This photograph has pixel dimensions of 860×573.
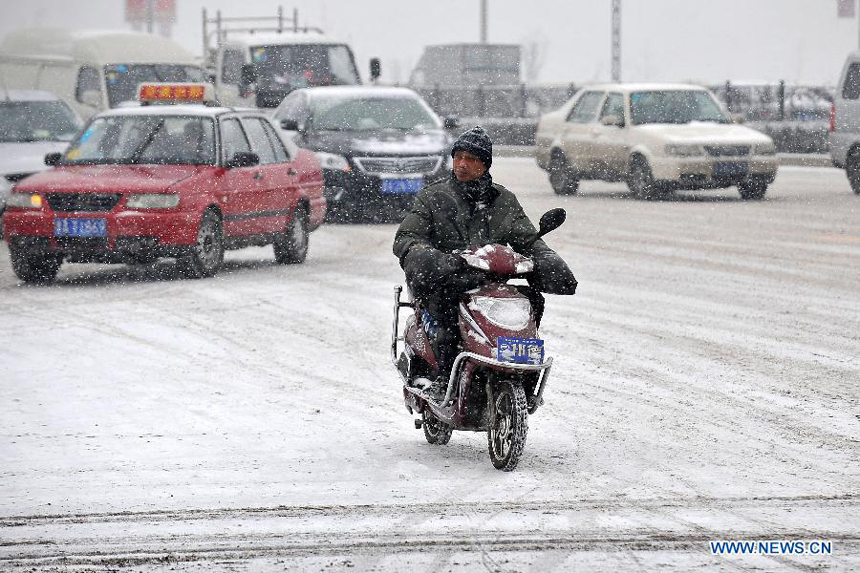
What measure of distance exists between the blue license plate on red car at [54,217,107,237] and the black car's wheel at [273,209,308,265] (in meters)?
2.33

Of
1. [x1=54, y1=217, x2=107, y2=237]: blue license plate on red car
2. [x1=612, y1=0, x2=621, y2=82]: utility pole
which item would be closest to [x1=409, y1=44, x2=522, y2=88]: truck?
[x1=612, y1=0, x2=621, y2=82]: utility pole

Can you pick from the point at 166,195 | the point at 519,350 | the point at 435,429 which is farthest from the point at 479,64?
the point at 519,350

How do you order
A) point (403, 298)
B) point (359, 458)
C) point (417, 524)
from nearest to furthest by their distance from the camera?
point (417, 524) < point (359, 458) < point (403, 298)

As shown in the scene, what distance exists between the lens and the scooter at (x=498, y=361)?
714 centimetres

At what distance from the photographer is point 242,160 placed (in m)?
15.6

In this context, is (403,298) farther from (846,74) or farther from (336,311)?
(846,74)

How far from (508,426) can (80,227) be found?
27.0 ft

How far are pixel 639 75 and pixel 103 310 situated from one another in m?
138

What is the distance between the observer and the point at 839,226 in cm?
→ 2003

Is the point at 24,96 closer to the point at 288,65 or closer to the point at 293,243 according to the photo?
the point at 293,243

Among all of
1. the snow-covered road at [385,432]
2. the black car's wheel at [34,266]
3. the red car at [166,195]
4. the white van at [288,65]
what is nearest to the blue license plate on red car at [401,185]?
the red car at [166,195]

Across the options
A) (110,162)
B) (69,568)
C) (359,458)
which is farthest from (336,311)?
(69,568)

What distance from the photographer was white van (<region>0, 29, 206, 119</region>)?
1249 inches

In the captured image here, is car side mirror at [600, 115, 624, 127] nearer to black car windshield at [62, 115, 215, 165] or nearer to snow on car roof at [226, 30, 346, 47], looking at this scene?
snow on car roof at [226, 30, 346, 47]
